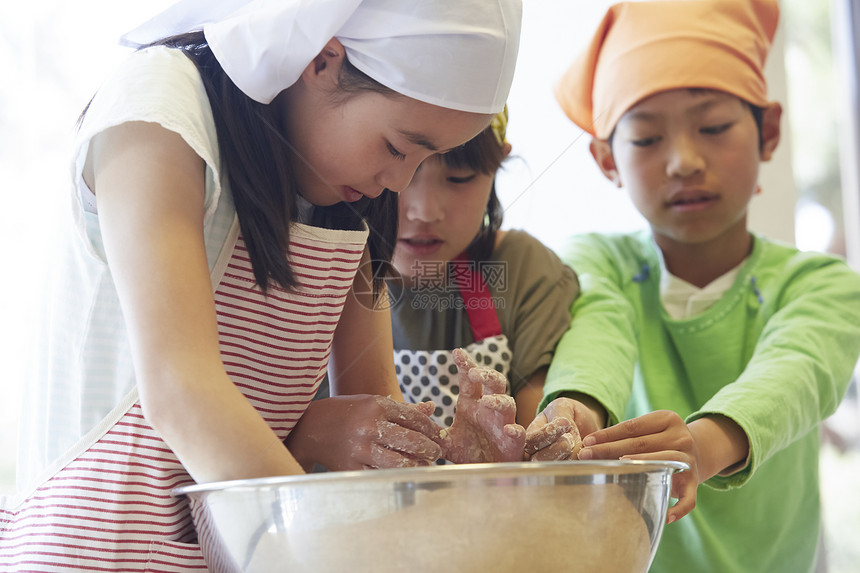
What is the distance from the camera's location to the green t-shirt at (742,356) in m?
0.68

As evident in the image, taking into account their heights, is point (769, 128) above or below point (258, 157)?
above

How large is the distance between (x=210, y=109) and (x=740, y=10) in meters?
0.59

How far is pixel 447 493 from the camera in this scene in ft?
0.89

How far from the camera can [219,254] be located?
1.41 ft

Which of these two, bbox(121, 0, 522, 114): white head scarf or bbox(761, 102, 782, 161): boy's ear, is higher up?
bbox(761, 102, 782, 161): boy's ear

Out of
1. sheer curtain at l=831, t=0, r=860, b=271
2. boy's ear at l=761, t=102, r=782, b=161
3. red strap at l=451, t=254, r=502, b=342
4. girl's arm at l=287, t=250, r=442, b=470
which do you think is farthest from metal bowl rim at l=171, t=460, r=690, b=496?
sheer curtain at l=831, t=0, r=860, b=271

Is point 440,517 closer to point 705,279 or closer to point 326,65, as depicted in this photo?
point 326,65

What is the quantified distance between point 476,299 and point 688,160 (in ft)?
0.84

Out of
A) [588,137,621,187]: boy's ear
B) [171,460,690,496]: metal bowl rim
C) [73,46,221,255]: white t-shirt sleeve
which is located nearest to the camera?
[171,460,690,496]: metal bowl rim

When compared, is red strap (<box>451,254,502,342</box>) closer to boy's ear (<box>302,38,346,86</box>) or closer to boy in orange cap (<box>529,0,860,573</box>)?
boy in orange cap (<box>529,0,860,573</box>)

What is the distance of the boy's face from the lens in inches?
28.6

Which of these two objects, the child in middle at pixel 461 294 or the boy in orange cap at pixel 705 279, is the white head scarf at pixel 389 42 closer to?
the child in middle at pixel 461 294

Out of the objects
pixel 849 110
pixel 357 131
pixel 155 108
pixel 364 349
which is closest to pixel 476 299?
pixel 364 349

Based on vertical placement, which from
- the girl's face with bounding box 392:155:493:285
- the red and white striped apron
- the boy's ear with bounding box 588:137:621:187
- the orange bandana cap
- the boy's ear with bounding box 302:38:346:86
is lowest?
the red and white striped apron
